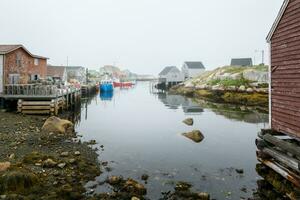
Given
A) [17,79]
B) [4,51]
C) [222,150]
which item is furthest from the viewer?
[17,79]

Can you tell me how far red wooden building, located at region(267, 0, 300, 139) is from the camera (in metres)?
9.67

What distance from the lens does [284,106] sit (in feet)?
35.0

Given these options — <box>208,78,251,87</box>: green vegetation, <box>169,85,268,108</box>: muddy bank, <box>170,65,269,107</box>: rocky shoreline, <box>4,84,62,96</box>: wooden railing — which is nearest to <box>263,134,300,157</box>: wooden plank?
<box>4,84,62,96</box>: wooden railing

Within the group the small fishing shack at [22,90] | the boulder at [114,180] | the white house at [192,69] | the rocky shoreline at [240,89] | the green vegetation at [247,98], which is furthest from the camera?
the white house at [192,69]

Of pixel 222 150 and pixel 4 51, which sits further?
pixel 4 51

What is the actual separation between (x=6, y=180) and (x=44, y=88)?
2068cm

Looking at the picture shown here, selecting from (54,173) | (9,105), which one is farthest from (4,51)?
(54,173)

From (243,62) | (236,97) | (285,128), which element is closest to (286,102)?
(285,128)

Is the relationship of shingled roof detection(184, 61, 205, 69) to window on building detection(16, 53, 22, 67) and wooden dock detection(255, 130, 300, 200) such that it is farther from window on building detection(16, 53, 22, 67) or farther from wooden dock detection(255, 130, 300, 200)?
wooden dock detection(255, 130, 300, 200)

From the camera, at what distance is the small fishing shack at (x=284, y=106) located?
9.42 meters

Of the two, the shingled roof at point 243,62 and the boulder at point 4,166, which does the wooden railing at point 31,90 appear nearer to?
the boulder at point 4,166

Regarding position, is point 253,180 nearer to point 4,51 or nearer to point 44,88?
point 44,88

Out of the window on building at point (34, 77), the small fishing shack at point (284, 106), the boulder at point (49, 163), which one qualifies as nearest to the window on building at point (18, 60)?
the window on building at point (34, 77)

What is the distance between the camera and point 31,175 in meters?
9.55
